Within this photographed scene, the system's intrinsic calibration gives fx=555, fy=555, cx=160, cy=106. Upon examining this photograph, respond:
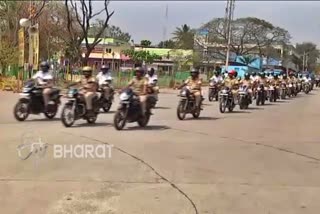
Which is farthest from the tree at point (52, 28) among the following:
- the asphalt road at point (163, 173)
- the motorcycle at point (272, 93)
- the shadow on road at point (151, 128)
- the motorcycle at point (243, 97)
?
the asphalt road at point (163, 173)

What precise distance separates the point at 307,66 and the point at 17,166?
11282cm

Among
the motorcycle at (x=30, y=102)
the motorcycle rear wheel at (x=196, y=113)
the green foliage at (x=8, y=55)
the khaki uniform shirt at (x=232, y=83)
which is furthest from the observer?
the green foliage at (x=8, y=55)

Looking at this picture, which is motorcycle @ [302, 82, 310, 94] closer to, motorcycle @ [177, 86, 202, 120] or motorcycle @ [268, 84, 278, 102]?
motorcycle @ [268, 84, 278, 102]

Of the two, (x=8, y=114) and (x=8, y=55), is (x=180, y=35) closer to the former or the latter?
(x=8, y=55)

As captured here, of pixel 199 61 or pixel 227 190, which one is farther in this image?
pixel 199 61

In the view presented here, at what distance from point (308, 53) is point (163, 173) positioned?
10998cm

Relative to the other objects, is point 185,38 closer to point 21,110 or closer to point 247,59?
point 247,59

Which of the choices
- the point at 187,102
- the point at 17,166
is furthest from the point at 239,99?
the point at 17,166

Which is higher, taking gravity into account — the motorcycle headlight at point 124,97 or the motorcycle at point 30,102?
the motorcycle headlight at point 124,97

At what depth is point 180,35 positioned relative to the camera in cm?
8619

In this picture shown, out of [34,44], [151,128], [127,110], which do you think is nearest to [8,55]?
[34,44]

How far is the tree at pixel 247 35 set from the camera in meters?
77.5
